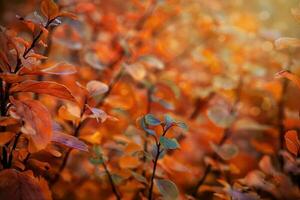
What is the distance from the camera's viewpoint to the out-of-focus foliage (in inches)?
39.4

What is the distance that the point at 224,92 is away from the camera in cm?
205

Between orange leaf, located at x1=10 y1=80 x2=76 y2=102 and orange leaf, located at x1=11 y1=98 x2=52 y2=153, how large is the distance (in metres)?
0.05

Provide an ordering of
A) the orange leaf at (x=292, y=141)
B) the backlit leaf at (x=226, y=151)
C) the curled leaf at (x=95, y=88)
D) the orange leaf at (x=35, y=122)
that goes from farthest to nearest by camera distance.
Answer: the backlit leaf at (x=226, y=151) < the curled leaf at (x=95, y=88) < the orange leaf at (x=292, y=141) < the orange leaf at (x=35, y=122)

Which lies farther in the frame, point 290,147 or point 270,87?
point 270,87

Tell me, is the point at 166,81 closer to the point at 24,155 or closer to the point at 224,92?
the point at 224,92

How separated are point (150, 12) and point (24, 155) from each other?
5.08 feet

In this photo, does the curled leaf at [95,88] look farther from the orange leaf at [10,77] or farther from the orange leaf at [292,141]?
the orange leaf at [292,141]

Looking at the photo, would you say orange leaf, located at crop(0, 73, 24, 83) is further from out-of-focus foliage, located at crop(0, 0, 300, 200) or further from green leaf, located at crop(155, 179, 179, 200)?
green leaf, located at crop(155, 179, 179, 200)

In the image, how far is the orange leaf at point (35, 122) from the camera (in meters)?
0.88

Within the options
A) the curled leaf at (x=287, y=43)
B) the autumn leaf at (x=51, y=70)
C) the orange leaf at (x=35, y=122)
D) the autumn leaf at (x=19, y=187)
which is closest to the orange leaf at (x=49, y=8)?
the autumn leaf at (x=51, y=70)

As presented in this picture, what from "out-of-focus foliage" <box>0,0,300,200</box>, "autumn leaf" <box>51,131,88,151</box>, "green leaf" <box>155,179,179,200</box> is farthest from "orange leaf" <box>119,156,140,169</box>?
"autumn leaf" <box>51,131,88,151</box>

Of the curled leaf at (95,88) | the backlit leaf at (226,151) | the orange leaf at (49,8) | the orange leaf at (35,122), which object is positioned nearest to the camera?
the orange leaf at (35,122)

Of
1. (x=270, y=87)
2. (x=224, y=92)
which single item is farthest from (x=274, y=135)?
(x=224, y=92)

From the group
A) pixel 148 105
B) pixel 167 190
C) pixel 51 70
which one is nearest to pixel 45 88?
pixel 51 70
